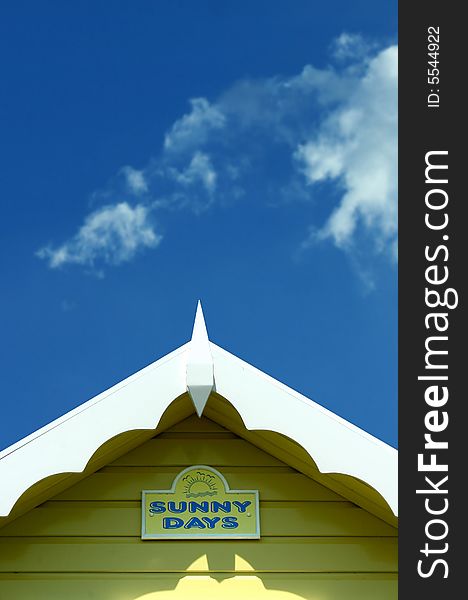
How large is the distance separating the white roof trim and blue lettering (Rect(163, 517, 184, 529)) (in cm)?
63

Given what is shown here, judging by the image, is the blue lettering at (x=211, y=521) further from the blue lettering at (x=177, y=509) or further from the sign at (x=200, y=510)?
the blue lettering at (x=177, y=509)

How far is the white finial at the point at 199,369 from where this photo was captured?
18.1ft

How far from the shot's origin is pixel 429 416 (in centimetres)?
524

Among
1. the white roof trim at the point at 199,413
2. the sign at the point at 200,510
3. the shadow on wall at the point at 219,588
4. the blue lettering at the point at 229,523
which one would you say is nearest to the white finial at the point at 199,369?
the white roof trim at the point at 199,413

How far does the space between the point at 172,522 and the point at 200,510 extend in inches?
6.1

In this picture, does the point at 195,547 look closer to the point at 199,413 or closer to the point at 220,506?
the point at 220,506

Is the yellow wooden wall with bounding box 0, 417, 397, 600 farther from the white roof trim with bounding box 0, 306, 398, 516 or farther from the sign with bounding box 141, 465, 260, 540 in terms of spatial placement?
the white roof trim with bounding box 0, 306, 398, 516

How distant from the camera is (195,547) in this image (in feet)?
19.3

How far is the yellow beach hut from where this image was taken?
218 inches

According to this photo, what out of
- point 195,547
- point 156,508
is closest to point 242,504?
point 195,547

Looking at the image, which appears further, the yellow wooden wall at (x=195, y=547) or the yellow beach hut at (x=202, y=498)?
the yellow wooden wall at (x=195, y=547)

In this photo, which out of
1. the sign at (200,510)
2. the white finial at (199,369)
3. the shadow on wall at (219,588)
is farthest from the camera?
the sign at (200,510)

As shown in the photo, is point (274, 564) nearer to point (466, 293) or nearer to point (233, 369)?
point (233, 369)

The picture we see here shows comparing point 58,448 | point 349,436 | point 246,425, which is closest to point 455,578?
point 349,436
